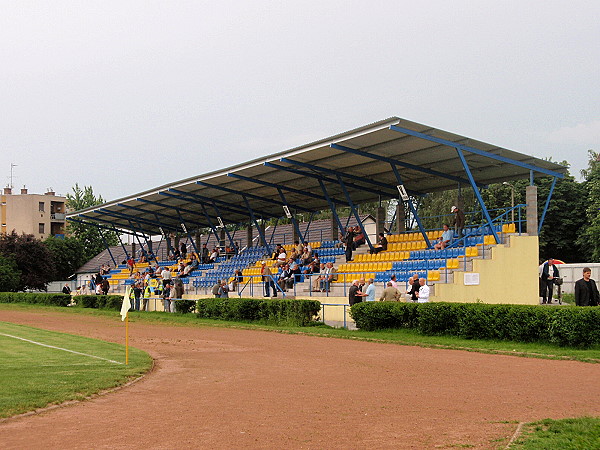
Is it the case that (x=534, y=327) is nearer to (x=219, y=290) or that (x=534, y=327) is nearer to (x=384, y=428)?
(x=384, y=428)

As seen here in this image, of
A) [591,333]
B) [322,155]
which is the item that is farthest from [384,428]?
[322,155]

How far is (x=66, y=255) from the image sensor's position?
8012cm

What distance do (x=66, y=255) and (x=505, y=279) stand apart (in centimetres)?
6358

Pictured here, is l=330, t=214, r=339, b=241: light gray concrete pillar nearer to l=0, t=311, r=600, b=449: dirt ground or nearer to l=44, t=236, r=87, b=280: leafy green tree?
l=0, t=311, r=600, b=449: dirt ground

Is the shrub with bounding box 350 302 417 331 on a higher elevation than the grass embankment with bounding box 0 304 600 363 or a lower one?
higher

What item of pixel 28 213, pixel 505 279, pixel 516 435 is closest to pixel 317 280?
pixel 505 279

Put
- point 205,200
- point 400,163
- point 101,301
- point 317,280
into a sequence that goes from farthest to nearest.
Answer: point 205,200 → point 101,301 → point 317,280 → point 400,163

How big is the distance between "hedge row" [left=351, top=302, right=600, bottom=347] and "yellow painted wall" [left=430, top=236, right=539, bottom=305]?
3.68 meters

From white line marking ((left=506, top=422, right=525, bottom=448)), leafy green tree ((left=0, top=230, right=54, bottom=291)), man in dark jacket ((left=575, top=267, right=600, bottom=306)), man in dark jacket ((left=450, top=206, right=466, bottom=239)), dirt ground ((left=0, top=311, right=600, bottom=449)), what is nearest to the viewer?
white line marking ((left=506, top=422, right=525, bottom=448))

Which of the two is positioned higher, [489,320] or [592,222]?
[592,222]

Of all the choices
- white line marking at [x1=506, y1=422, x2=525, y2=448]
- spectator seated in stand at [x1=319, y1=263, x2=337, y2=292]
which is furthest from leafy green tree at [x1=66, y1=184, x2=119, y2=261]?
white line marking at [x1=506, y1=422, x2=525, y2=448]

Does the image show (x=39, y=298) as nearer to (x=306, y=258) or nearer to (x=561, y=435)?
(x=306, y=258)

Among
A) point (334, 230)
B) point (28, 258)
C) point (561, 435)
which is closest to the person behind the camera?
point (561, 435)

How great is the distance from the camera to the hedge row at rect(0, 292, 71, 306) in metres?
44.3
